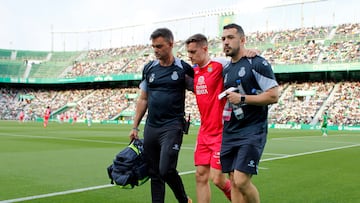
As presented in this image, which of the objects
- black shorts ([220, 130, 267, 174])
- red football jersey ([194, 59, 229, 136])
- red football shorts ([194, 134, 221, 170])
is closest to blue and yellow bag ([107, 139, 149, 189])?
red football shorts ([194, 134, 221, 170])

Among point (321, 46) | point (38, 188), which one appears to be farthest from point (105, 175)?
point (321, 46)

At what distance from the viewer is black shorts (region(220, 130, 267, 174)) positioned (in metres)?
4.81

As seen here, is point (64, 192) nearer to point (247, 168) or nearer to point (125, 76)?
point (247, 168)

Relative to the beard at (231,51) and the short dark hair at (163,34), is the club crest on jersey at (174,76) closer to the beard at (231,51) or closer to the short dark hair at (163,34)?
the short dark hair at (163,34)

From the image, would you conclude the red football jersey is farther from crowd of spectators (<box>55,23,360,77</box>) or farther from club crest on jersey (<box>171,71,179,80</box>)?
crowd of spectators (<box>55,23,360,77</box>)

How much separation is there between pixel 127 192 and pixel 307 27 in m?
53.5

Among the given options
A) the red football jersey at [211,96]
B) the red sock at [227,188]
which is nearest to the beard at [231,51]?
the red football jersey at [211,96]

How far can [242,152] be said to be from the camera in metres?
4.87

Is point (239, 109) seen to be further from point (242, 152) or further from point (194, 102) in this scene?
point (194, 102)

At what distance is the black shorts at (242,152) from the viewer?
15.8ft

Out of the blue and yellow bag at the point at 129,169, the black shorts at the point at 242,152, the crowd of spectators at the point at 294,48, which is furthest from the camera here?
the crowd of spectators at the point at 294,48

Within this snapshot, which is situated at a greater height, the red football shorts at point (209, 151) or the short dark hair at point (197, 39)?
the short dark hair at point (197, 39)

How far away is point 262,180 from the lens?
27.8ft

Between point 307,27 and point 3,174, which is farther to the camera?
point 307,27
